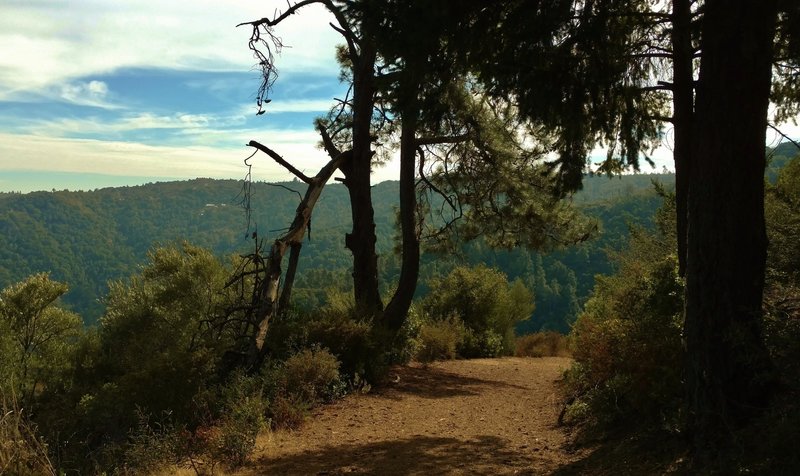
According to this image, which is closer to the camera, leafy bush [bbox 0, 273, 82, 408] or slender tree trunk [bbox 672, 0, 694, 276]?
slender tree trunk [bbox 672, 0, 694, 276]

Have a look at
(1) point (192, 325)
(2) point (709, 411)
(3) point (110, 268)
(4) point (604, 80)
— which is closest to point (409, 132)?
(4) point (604, 80)

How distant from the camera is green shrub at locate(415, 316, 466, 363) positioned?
1315 cm

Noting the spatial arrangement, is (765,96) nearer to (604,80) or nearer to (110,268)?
(604,80)

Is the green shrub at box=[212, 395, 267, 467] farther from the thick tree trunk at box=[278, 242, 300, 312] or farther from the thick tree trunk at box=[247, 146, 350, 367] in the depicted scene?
the thick tree trunk at box=[278, 242, 300, 312]

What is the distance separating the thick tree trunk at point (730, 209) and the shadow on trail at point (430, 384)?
207 inches

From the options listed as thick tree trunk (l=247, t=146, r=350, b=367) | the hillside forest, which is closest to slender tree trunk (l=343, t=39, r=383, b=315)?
the hillside forest

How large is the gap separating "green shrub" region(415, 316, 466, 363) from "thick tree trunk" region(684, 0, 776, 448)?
8.81m

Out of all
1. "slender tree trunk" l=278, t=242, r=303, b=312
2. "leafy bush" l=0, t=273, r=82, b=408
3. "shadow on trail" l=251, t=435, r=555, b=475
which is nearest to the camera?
"shadow on trail" l=251, t=435, r=555, b=475

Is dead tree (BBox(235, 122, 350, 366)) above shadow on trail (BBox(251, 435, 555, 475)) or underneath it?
above

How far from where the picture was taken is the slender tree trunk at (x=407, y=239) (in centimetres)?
1133

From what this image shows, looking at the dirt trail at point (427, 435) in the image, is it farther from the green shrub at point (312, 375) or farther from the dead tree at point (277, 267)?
the dead tree at point (277, 267)

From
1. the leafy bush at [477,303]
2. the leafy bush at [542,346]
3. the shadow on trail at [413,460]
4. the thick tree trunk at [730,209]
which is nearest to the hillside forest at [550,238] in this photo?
the thick tree trunk at [730,209]

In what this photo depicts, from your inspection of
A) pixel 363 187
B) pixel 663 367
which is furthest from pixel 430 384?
pixel 663 367

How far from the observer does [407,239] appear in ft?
38.2
